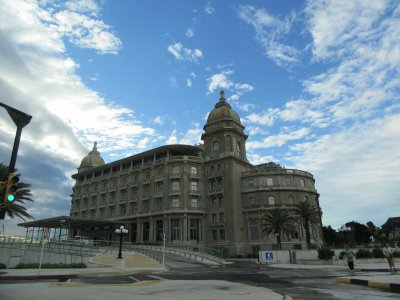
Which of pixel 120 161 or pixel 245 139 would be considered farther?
pixel 120 161

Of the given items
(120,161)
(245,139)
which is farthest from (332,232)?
(120,161)

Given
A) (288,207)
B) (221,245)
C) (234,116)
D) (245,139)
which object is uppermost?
(234,116)

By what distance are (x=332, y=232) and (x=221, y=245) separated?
55.5 m

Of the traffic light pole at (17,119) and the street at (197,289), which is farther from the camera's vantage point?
the traffic light pole at (17,119)

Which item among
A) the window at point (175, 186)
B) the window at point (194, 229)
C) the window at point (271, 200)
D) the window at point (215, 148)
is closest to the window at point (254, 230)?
the window at point (271, 200)

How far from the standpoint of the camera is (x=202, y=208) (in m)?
64.2

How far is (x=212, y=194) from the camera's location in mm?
63688

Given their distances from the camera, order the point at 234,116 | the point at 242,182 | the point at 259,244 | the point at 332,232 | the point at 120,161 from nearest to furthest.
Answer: the point at 259,244, the point at 242,182, the point at 234,116, the point at 120,161, the point at 332,232

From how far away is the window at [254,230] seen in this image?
58.9 metres

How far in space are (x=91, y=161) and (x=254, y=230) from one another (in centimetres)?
5591

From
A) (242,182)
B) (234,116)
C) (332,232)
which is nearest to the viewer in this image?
(242,182)

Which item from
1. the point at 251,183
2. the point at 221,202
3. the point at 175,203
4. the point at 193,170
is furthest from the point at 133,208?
the point at 251,183

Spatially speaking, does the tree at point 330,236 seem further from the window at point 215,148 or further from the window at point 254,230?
the window at point 215,148

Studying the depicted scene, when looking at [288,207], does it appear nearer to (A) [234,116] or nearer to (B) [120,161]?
(A) [234,116]
